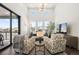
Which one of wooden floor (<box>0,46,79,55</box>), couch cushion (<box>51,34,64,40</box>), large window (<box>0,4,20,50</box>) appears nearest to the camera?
wooden floor (<box>0,46,79,55</box>)

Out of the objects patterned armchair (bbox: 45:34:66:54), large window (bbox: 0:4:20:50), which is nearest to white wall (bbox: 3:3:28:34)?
large window (bbox: 0:4:20:50)

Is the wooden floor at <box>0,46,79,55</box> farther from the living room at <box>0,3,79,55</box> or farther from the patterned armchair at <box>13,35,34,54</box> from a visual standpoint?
the patterned armchair at <box>13,35,34,54</box>

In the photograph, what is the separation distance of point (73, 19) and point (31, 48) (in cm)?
159

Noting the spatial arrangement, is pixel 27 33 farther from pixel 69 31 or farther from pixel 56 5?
pixel 69 31

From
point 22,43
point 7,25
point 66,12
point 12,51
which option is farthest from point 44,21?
point 12,51

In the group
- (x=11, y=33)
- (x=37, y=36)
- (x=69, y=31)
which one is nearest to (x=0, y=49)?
(x=11, y=33)

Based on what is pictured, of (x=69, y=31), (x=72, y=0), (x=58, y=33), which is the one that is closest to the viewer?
(x=72, y=0)

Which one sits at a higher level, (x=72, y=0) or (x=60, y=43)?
(x=72, y=0)

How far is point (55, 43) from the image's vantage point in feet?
10.1

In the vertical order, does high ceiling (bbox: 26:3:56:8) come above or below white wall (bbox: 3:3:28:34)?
above

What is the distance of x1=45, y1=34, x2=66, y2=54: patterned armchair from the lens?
2.97 m

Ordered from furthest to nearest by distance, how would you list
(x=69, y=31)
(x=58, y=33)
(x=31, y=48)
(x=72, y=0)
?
(x=69, y=31), (x=58, y=33), (x=31, y=48), (x=72, y=0)

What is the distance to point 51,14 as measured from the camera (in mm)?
3014

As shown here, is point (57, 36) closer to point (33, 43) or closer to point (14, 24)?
point (33, 43)
